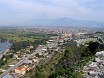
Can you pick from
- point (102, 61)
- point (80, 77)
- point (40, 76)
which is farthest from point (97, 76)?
point (40, 76)

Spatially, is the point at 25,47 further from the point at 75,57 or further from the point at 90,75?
the point at 90,75

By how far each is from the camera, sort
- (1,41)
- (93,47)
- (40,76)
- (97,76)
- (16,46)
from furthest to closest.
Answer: (1,41)
(16,46)
(93,47)
(40,76)
(97,76)

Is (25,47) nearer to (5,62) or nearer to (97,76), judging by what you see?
(5,62)

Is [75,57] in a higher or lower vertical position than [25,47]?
higher

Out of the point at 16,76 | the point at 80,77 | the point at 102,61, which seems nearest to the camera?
the point at 80,77

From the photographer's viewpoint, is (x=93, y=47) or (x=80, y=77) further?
(x=93, y=47)

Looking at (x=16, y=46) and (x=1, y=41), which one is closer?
(x=16, y=46)

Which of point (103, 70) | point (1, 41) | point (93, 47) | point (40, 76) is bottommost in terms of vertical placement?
point (1, 41)

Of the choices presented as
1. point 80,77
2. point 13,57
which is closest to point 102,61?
point 80,77

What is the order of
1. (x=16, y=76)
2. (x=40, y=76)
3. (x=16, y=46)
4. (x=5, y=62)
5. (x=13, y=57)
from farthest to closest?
(x=16, y=46) → (x=13, y=57) → (x=5, y=62) → (x=16, y=76) → (x=40, y=76)
